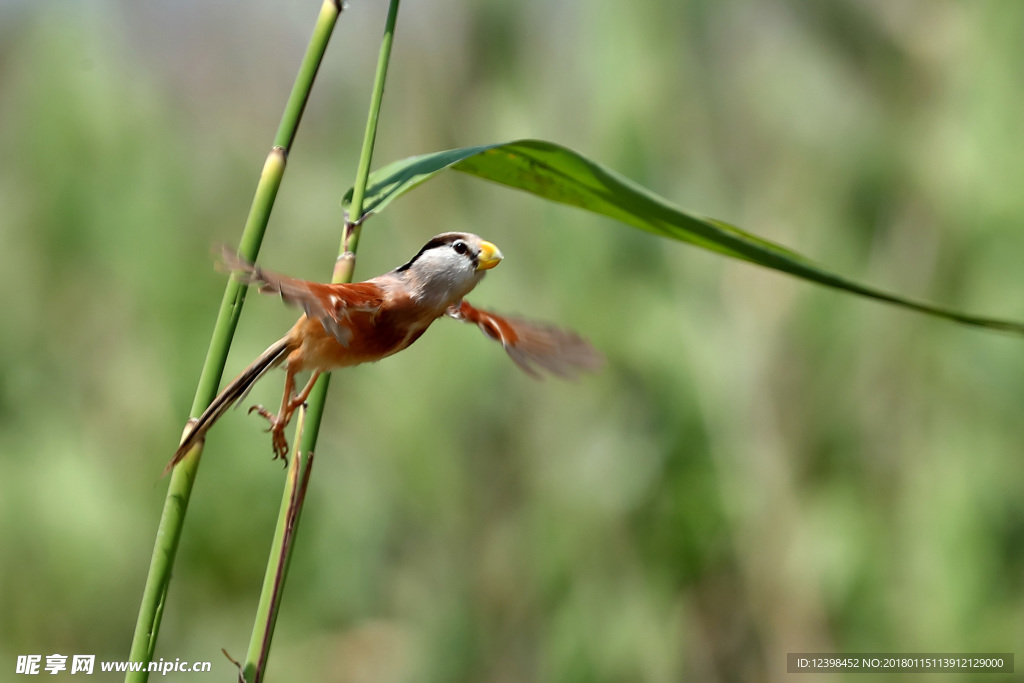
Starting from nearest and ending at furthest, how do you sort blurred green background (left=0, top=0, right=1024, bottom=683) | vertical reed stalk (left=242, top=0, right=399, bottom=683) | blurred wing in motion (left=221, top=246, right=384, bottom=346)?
blurred wing in motion (left=221, top=246, right=384, bottom=346) < vertical reed stalk (left=242, top=0, right=399, bottom=683) < blurred green background (left=0, top=0, right=1024, bottom=683)

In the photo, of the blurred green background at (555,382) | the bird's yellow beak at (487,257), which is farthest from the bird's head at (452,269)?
the blurred green background at (555,382)

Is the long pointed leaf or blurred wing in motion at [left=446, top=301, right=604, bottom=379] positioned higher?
the long pointed leaf

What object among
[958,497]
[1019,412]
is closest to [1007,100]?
[1019,412]

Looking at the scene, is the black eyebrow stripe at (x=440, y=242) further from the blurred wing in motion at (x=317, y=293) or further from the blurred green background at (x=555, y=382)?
the blurred green background at (x=555, y=382)

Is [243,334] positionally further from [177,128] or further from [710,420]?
[710,420]

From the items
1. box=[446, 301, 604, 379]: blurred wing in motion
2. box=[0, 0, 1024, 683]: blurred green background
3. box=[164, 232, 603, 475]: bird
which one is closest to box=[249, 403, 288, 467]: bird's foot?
box=[164, 232, 603, 475]: bird

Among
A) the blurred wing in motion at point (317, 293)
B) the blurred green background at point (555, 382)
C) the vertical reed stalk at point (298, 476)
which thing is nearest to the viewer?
the blurred wing in motion at point (317, 293)

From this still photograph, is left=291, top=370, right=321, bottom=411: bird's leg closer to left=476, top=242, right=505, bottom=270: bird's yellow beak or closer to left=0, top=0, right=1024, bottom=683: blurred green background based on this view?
left=476, top=242, right=505, bottom=270: bird's yellow beak
